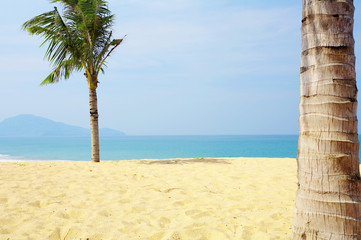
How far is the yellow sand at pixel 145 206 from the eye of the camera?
11.4 feet

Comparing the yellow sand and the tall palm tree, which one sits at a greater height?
the tall palm tree

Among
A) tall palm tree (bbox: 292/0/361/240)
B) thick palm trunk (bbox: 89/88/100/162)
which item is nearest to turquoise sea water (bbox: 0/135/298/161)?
Answer: thick palm trunk (bbox: 89/88/100/162)

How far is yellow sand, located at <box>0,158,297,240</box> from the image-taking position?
3486 millimetres

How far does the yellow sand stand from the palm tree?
5112mm

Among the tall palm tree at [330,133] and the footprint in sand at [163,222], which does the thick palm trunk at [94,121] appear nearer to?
the footprint in sand at [163,222]

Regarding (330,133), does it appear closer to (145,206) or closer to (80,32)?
(145,206)

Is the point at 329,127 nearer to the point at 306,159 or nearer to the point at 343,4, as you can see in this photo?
the point at 306,159

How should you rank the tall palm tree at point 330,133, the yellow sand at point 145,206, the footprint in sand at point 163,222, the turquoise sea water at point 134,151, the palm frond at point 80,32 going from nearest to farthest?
the tall palm tree at point 330,133 → the yellow sand at point 145,206 → the footprint in sand at point 163,222 → the palm frond at point 80,32 → the turquoise sea water at point 134,151

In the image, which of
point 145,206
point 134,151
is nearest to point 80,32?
point 145,206

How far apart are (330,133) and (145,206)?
3.16m

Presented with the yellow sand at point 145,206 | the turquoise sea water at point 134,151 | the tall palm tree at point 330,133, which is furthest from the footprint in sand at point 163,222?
the turquoise sea water at point 134,151

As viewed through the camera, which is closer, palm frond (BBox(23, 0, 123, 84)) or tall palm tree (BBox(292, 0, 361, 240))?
tall palm tree (BBox(292, 0, 361, 240))

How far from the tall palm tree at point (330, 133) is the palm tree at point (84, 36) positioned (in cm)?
992

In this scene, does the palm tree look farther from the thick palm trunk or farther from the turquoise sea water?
the turquoise sea water
